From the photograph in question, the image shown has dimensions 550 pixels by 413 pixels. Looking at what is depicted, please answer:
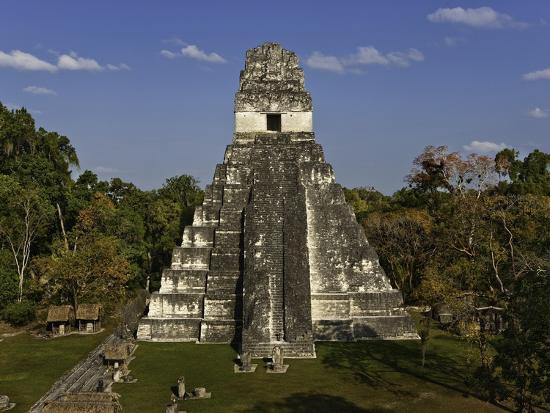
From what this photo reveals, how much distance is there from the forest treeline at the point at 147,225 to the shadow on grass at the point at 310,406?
3.45m

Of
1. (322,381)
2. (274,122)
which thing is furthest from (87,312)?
(274,122)

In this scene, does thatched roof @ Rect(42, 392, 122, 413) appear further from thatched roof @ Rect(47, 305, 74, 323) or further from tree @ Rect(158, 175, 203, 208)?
tree @ Rect(158, 175, 203, 208)

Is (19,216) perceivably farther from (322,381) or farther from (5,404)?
(322,381)

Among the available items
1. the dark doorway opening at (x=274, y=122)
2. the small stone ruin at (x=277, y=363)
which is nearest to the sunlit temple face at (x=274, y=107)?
the dark doorway opening at (x=274, y=122)

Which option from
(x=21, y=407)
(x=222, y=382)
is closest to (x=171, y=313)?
(x=222, y=382)

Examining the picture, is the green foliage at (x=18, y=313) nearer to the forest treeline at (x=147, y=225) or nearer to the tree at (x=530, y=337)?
the forest treeline at (x=147, y=225)

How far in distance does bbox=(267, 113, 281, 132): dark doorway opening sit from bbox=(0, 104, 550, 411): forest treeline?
8839 mm

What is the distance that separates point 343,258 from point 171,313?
6.36m

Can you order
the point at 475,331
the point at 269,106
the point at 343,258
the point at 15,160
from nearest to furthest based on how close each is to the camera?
the point at 475,331
the point at 343,258
the point at 269,106
the point at 15,160

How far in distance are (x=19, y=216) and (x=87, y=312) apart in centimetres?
793

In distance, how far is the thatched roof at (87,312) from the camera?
20.8 metres

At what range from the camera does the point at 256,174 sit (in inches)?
862

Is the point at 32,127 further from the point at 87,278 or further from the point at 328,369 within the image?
the point at 328,369

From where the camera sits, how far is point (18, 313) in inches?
875
